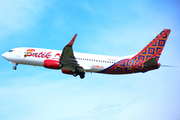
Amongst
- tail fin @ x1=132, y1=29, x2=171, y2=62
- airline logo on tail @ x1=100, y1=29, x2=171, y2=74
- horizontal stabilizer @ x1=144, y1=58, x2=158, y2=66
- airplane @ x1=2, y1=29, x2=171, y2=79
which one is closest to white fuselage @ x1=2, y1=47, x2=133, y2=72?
airplane @ x1=2, y1=29, x2=171, y2=79

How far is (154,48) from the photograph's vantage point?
3684cm

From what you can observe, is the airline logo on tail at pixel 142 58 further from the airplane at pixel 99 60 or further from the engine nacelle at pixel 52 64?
the engine nacelle at pixel 52 64

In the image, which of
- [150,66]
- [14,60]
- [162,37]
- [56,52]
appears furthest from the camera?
[14,60]

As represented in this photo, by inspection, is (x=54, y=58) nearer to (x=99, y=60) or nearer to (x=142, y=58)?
(x=99, y=60)

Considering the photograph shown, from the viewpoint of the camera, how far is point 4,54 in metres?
43.8

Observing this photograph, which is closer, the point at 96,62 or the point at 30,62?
the point at 96,62

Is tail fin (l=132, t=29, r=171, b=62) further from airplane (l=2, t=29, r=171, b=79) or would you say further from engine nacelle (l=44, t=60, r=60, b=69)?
engine nacelle (l=44, t=60, r=60, b=69)

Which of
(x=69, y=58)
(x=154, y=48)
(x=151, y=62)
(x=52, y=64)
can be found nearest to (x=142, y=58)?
(x=154, y=48)

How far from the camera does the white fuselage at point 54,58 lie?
37.6 metres

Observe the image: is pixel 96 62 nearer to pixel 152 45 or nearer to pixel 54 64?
pixel 54 64

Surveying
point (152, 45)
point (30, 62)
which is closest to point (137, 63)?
point (152, 45)

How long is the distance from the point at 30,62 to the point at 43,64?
2945 mm

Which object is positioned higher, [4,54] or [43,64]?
[4,54]

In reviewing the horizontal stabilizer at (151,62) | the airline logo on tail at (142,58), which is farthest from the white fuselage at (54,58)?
the horizontal stabilizer at (151,62)
